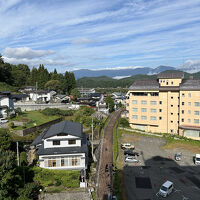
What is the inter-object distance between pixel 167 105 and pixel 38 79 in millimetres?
57043

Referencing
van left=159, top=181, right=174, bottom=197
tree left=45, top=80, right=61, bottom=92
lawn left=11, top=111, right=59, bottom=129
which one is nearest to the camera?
van left=159, top=181, right=174, bottom=197

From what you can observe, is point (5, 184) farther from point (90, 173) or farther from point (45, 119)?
point (45, 119)

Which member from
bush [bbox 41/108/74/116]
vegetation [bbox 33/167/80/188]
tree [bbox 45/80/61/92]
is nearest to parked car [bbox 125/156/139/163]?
vegetation [bbox 33/167/80/188]

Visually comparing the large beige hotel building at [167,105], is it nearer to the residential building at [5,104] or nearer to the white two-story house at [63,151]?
the white two-story house at [63,151]

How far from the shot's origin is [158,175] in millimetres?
25922

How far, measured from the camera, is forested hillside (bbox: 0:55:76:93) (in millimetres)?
77688

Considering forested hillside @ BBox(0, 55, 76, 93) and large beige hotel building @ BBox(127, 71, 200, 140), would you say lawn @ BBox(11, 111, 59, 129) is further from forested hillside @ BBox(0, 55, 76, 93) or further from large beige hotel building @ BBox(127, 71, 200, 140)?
forested hillside @ BBox(0, 55, 76, 93)

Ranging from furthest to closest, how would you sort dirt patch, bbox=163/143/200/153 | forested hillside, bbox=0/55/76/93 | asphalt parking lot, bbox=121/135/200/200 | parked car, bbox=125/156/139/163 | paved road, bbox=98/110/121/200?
1. forested hillside, bbox=0/55/76/93
2. dirt patch, bbox=163/143/200/153
3. parked car, bbox=125/156/139/163
4. paved road, bbox=98/110/121/200
5. asphalt parking lot, bbox=121/135/200/200

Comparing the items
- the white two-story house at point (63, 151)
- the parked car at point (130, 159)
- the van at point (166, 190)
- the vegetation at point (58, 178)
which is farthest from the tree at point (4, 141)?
the van at point (166, 190)

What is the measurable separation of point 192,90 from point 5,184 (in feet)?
120

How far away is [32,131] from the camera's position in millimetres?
37656

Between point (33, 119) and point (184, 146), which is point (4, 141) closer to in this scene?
point (33, 119)

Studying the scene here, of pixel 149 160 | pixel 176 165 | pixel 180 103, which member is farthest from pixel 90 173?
pixel 180 103

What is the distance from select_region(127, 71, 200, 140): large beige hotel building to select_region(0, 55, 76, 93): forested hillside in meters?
44.2
